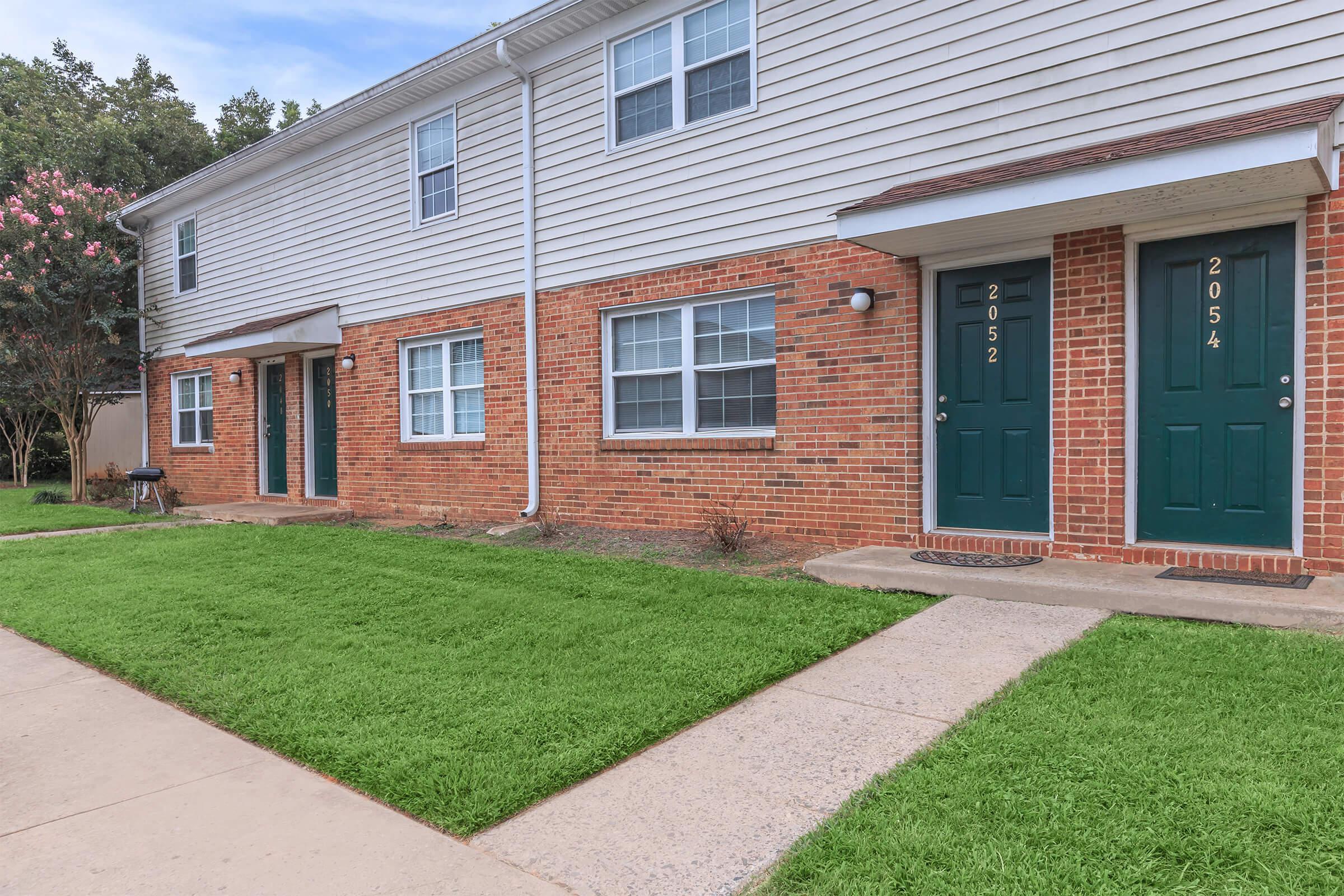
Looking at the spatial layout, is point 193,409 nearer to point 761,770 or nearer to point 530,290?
point 530,290

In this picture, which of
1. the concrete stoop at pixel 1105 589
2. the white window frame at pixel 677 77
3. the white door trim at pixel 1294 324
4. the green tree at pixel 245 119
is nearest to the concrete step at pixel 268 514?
the white window frame at pixel 677 77

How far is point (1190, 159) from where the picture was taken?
4559 mm

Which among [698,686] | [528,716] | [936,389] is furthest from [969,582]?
[528,716]

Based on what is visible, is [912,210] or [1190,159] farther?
[912,210]

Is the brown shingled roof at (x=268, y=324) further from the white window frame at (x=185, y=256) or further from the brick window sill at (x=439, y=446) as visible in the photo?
the white window frame at (x=185, y=256)

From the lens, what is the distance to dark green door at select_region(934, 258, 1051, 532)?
6.01m

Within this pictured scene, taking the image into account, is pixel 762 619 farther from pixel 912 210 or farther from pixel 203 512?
pixel 203 512

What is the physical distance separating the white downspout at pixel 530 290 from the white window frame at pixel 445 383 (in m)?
0.93

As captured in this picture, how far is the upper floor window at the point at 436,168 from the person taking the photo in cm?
1027

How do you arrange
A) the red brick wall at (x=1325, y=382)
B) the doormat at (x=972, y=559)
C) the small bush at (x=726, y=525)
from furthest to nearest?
the small bush at (x=726, y=525) < the doormat at (x=972, y=559) < the red brick wall at (x=1325, y=382)

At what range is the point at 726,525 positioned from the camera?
7.11m

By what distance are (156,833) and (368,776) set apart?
64cm

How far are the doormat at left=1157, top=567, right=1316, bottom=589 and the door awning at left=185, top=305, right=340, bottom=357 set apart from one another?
1025cm

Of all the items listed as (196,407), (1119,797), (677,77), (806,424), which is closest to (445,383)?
(677,77)
